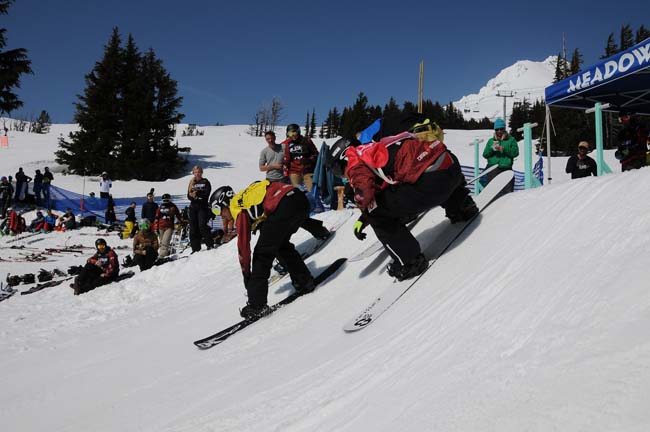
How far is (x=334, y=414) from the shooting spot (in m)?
2.03

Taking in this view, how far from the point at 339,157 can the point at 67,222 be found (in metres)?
14.0

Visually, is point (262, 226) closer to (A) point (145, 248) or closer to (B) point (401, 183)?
(B) point (401, 183)

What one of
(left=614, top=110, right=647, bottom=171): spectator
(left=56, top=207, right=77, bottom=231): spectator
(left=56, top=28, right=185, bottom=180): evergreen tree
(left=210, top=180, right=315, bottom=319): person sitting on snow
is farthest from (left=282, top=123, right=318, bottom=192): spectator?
(left=56, top=28, right=185, bottom=180): evergreen tree

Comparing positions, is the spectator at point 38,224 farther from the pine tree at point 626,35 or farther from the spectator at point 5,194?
the pine tree at point 626,35

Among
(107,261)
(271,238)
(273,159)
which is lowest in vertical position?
(107,261)

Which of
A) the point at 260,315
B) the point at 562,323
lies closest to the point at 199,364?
the point at 260,315

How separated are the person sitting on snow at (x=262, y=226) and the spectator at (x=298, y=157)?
286 cm

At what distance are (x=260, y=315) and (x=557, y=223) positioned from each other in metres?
3.00

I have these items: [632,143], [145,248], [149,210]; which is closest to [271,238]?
[632,143]

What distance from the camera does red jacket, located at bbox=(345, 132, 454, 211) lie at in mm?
3799

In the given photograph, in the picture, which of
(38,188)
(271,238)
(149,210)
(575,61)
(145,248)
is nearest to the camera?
(271,238)

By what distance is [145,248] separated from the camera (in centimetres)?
959

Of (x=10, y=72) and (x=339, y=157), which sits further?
(x=10, y=72)

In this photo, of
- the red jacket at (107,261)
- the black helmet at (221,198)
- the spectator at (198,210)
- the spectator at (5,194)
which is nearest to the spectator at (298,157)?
the spectator at (198,210)
